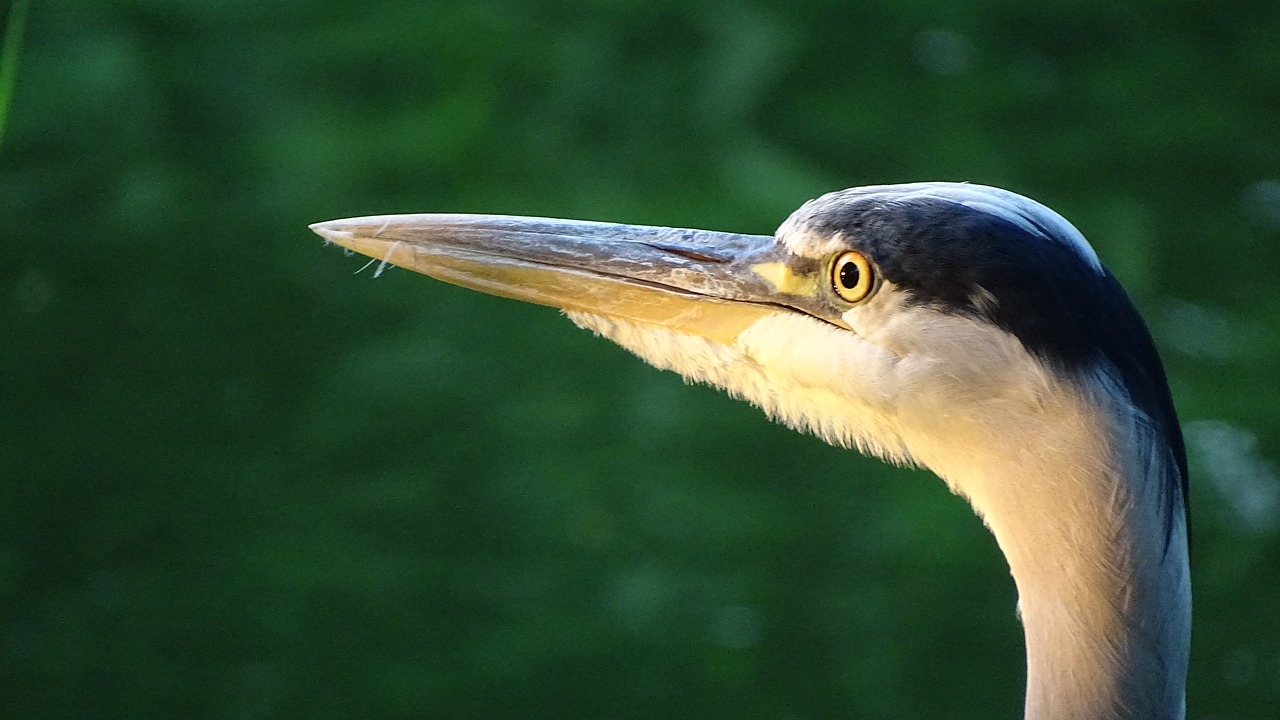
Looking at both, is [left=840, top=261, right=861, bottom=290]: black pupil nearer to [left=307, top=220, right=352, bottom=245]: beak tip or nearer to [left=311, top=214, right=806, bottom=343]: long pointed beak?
[left=311, top=214, right=806, bottom=343]: long pointed beak

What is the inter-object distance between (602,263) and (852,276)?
411 mm

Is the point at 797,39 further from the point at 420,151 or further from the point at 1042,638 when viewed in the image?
the point at 1042,638

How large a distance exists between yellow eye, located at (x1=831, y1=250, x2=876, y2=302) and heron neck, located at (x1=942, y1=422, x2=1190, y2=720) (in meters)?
0.26

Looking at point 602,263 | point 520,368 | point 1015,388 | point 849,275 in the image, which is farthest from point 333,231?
point 520,368

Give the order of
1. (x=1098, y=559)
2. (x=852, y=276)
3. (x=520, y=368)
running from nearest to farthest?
(x=1098, y=559) < (x=852, y=276) < (x=520, y=368)

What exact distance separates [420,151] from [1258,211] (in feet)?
8.27

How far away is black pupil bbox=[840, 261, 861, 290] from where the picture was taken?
1739 millimetres

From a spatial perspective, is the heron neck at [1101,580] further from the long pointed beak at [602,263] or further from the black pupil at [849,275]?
the long pointed beak at [602,263]

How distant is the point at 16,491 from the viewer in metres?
3.29

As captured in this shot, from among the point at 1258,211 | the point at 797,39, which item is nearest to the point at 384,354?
the point at 797,39

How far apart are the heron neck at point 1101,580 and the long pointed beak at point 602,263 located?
0.42 metres

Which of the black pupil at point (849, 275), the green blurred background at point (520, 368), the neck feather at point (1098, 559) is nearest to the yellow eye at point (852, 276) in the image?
the black pupil at point (849, 275)

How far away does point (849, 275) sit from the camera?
175cm

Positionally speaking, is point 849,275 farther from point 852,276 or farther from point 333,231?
point 333,231
